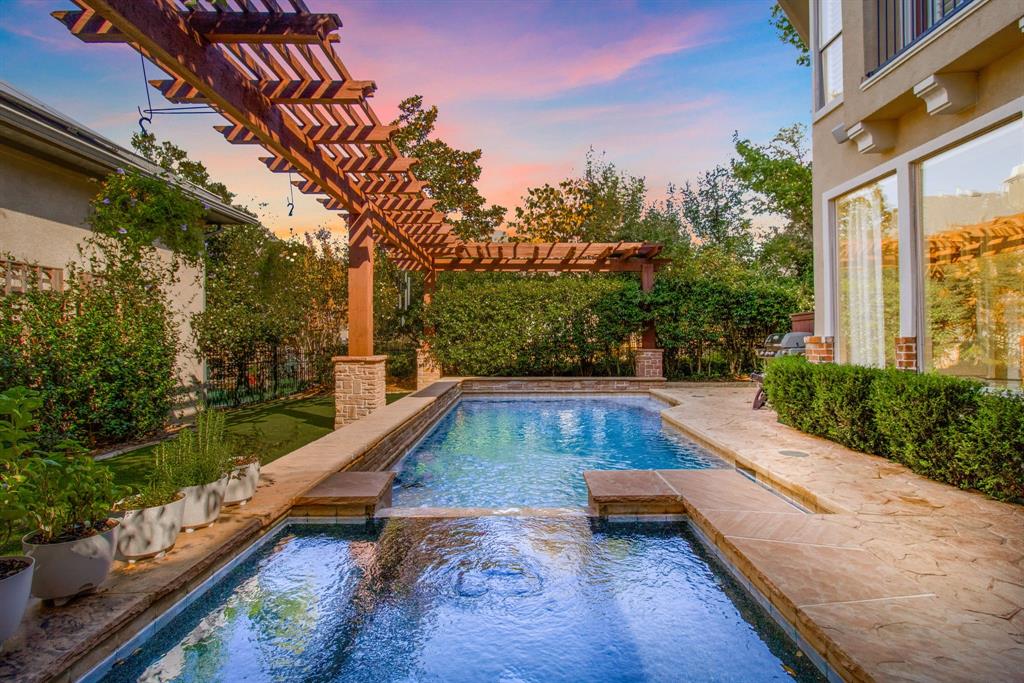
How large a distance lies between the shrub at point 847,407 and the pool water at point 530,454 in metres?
1.26

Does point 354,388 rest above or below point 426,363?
below

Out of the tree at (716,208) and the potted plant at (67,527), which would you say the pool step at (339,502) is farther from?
the tree at (716,208)

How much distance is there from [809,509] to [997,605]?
173cm

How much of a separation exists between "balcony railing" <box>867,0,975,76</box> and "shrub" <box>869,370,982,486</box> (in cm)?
313

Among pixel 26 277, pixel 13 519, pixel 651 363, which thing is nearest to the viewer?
pixel 13 519

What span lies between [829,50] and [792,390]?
4.53 m

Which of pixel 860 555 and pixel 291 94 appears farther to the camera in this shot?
pixel 291 94

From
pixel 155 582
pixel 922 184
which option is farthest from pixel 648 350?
pixel 155 582

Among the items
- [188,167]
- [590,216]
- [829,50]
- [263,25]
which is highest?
[188,167]

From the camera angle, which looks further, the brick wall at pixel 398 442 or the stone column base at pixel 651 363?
the stone column base at pixel 651 363

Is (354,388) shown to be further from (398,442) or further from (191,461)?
(191,461)

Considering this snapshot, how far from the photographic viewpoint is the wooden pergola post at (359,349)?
809 cm

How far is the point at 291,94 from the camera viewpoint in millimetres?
4891

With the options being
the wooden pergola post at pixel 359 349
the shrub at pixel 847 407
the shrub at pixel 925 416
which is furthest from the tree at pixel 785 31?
the shrub at pixel 925 416
